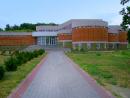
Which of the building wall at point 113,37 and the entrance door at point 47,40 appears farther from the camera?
the entrance door at point 47,40

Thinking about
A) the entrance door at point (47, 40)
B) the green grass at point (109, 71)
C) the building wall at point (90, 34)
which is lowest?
the green grass at point (109, 71)

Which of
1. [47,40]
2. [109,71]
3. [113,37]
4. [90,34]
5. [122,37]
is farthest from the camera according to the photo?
[47,40]

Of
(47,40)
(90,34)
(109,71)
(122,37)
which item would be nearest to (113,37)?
(122,37)

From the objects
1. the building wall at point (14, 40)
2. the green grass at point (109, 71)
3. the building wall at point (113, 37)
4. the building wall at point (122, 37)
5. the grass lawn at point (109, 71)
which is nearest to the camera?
the grass lawn at point (109, 71)

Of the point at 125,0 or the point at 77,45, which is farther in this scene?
the point at 77,45

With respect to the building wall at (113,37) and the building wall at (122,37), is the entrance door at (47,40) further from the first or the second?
the building wall at (122,37)

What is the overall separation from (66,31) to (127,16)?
61.6 metres

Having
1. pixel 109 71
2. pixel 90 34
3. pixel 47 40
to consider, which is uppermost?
pixel 90 34

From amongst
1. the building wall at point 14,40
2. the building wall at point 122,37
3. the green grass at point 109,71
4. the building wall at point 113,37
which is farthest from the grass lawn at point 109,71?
the building wall at point 14,40

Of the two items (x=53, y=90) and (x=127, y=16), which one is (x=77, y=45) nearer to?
(x=127, y=16)

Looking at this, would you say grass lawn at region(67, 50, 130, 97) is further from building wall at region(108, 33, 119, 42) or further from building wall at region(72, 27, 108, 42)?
building wall at region(108, 33, 119, 42)

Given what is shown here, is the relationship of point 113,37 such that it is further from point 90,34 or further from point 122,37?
point 90,34

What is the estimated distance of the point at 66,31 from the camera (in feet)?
314

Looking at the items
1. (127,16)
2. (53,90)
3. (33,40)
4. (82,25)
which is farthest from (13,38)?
(53,90)
